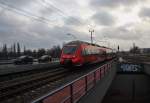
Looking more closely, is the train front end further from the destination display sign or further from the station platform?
the destination display sign

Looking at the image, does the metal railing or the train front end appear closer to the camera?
the metal railing

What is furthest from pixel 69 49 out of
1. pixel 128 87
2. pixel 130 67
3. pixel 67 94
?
pixel 67 94

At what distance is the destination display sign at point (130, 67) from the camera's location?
1680 inches

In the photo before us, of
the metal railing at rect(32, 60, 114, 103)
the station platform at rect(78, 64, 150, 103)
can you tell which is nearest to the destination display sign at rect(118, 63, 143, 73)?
the station platform at rect(78, 64, 150, 103)

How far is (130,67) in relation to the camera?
142ft

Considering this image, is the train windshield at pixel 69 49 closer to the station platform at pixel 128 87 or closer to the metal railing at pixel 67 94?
the station platform at pixel 128 87

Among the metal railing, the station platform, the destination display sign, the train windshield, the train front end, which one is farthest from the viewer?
the destination display sign

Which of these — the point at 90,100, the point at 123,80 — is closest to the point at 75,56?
the point at 123,80

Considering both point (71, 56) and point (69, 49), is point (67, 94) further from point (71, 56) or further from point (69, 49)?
point (69, 49)

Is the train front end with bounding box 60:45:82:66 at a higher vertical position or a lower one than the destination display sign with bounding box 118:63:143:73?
higher

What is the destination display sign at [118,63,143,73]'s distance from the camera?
140 feet

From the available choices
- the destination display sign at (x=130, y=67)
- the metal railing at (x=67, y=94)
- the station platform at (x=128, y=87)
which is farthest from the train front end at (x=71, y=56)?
the metal railing at (x=67, y=94)

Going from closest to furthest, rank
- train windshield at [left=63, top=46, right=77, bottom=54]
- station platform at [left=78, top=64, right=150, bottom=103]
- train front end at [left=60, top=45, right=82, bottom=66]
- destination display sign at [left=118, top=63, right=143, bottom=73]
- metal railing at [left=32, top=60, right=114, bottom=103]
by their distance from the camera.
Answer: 1. metal railing at [left=32, top=60, right=114, bottom=103]
2. station platform at [left=78, top=64, right=150, bottom=103]
3. train front end at [left=60, top=45, right=82, bottom=66]
4. train windshield at [left=63, top=46, right=77, bottom=54]
5. destination display sign at [left=118, top=63, right=143, bottom=73]

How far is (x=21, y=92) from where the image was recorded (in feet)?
48.5
